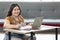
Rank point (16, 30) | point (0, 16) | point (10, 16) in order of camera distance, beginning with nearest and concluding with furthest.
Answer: point (16, 30) → point (10, 16) → point (0, 16)

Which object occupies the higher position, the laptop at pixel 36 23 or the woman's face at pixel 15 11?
the woman's face at pixel 15 11

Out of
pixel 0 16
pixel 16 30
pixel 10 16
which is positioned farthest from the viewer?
pixel 0 16

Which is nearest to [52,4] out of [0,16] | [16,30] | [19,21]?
[0,16]

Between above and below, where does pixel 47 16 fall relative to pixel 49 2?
below

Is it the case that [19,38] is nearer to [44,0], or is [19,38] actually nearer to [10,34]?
[10,34]

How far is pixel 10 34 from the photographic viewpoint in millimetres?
2988

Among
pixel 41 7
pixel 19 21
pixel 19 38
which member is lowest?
pixel 19 38

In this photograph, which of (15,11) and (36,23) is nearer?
(36,23)

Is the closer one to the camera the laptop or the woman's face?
the laptop

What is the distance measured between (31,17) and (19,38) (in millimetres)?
3357

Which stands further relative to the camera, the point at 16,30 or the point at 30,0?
the point at 30,0

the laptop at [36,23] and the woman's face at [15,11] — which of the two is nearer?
the laptop at [36,23]

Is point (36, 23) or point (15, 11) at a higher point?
point (15, 11)

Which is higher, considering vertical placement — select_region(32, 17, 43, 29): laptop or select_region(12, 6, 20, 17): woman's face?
select_region(12, 6, 20, 17): woman's face
